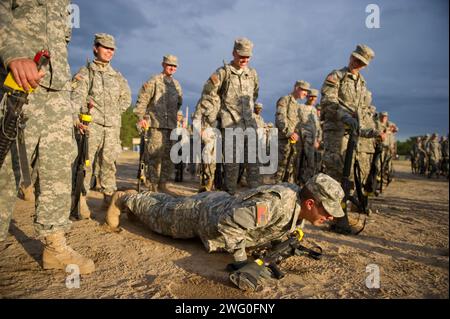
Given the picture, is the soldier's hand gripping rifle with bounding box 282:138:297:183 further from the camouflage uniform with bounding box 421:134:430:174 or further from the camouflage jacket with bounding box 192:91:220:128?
the camouflage uniform with bounding box 421:134:430:174

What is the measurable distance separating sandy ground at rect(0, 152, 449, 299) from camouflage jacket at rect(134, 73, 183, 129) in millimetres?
2461

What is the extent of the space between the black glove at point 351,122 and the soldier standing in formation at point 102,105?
3.23 meters

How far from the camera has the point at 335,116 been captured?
445 cm

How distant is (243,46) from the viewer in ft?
15.1

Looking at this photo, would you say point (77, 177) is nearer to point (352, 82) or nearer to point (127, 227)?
point (127, 227)

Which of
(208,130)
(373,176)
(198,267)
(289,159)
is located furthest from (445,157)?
(198,267)

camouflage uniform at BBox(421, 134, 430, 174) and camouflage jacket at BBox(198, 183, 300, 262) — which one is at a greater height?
camouflage uniform at BBox(421, 134, 430, 174)

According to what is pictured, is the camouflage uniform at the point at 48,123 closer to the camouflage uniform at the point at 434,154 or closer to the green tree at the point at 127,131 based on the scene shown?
the camouflage uniform at the point at 434,154

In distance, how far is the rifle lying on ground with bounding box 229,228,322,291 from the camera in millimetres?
1963

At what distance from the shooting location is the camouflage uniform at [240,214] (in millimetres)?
2283

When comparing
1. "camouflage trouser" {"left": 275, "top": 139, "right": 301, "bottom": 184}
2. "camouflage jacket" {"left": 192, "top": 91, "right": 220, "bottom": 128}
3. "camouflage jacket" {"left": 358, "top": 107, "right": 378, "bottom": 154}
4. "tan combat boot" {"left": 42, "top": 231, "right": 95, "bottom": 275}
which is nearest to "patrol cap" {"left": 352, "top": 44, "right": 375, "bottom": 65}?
"camouflage jacket" {"left": 358, "top": 107, "right": 378, "bottom": 154}

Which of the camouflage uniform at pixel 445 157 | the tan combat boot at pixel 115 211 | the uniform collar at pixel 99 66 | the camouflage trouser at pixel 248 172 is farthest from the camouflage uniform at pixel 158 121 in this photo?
the camouflage uniform at pixel 445 157
